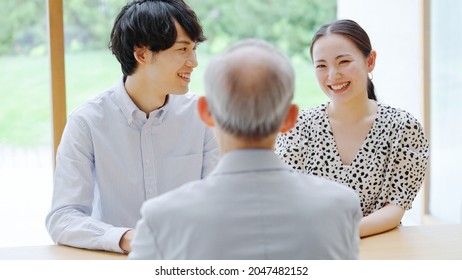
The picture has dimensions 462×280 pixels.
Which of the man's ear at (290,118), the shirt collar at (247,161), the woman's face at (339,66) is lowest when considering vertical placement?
the shirt collar at (247,161)

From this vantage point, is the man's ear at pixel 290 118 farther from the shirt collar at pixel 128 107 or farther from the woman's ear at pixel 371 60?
the woman's ear at pixel 371 60

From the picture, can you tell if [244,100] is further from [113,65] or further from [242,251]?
[113,65]

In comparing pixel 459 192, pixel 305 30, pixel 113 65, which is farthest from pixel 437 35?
pixel 113 65

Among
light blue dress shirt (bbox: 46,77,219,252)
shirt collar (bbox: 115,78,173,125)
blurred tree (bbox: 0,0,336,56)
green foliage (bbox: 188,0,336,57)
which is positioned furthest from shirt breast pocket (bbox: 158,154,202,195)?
green foliage (bbox: 188,0,336,57)

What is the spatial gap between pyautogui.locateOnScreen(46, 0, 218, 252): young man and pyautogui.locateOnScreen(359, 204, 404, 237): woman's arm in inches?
22.4

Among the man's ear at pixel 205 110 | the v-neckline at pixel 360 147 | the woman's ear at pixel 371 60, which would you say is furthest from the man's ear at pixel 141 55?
the man's ear at pixel 205 110

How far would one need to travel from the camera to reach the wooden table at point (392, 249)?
74.3 inches

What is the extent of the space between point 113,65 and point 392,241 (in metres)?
2.55

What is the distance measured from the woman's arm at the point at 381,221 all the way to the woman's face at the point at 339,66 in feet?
1.33

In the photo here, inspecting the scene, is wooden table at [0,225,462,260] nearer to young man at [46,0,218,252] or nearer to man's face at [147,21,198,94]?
young man at [46,0,218,252]

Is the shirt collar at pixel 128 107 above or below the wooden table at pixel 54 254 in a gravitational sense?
above

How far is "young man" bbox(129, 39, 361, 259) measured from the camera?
4.02 feet

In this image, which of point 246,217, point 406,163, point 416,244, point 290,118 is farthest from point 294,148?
point 246,217

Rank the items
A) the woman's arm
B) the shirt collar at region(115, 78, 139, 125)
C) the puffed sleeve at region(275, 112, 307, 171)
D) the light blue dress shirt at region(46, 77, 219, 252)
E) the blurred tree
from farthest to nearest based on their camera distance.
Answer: the blurred tree → the puffed sleeve at region(275, 112, 307, 171) → the shirt collar at region(115, 78, 139, 125) → the light blue dress shirt at region(46, 77, 219, 252) → the woman's arm
